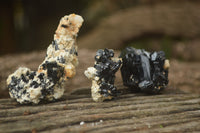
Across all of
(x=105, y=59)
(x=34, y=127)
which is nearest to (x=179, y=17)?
(x=105, y=59)

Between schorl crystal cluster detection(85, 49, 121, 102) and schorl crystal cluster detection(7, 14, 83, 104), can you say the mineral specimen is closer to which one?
schorl crystal cluster detection(85, 49, 121, 102)

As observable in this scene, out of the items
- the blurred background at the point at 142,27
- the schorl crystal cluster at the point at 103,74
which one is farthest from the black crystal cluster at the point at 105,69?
the blurred background at the point at 142,27

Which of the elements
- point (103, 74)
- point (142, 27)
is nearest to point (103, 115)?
point (103, 74)

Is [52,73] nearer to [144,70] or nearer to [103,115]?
[103,115]

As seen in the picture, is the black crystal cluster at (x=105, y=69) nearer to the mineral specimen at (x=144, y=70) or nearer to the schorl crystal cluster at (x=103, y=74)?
the schorl crystal cluster at (x=103, y=74)

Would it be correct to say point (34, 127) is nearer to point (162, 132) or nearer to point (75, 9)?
point (162, 132)

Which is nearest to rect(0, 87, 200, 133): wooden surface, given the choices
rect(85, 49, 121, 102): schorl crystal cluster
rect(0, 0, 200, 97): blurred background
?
rect(85, 49, 121, 102): schorl crystal cluster
